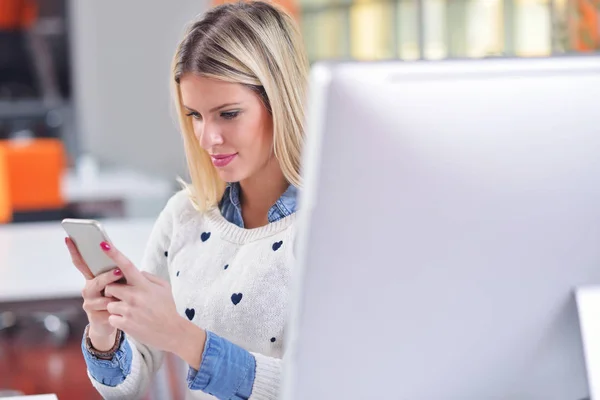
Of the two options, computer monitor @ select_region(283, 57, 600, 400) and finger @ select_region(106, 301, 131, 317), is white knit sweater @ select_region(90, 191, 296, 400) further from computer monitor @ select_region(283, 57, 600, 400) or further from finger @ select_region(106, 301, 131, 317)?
computer monitor @ select_region(283, 57, 600, 400)

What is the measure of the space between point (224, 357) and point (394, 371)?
45 cm

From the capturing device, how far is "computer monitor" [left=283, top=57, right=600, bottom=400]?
0.83m

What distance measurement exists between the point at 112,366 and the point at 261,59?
0.51 metres

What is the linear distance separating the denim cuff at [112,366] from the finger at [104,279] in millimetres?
202

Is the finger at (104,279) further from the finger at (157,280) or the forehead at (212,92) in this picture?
the forehead at (212,92)

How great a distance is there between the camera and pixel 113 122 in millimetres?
8555

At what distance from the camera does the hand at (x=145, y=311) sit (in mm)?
1159

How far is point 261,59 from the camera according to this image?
148 cm

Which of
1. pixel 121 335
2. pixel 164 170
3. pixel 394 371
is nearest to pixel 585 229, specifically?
pixel 394 371

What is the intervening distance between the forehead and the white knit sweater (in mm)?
222

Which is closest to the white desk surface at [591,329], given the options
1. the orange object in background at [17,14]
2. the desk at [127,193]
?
the desk at [127,193]

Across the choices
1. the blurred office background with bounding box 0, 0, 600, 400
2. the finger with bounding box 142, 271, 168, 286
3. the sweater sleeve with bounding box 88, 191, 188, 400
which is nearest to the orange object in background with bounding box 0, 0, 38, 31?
the blurred office background with bounding box 0, 0, 600, 400

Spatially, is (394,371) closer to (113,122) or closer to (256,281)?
(256,281)

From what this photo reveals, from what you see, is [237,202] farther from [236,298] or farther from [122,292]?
[122,292]
